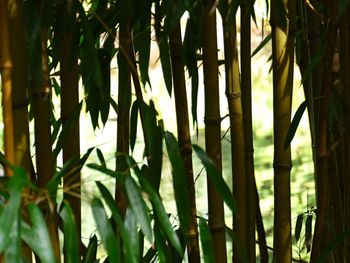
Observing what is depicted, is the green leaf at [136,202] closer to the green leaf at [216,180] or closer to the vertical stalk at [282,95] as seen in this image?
the green leaf at [216,180]

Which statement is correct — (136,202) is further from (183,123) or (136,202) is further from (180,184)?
(183,123)

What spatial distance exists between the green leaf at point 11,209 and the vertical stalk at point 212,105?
50 cm

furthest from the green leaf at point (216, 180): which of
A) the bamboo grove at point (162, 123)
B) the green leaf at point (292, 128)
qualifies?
the green leaf at point (292, 128)

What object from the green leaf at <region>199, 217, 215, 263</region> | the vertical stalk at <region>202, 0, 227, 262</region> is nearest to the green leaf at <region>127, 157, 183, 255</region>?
the green leaf at <region>199, 217, 215, 263</region>

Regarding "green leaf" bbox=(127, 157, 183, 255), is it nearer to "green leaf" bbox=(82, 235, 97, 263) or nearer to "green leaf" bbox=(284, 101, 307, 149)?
"green leaf" bbox=(82, 235, 97, 263)

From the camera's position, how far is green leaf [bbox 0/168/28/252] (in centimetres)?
79

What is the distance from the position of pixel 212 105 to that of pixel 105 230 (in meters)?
0.43

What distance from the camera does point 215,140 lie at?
1.30m

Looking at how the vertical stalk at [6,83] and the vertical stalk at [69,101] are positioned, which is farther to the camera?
the vertical stalk at [69,101]

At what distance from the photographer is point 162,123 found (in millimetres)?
1194

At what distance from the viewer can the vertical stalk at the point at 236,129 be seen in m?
1.39

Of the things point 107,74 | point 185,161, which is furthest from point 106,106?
point 185,161

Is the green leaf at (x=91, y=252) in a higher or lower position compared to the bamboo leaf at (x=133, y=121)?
lower

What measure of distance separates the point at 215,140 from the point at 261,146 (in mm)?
2156
